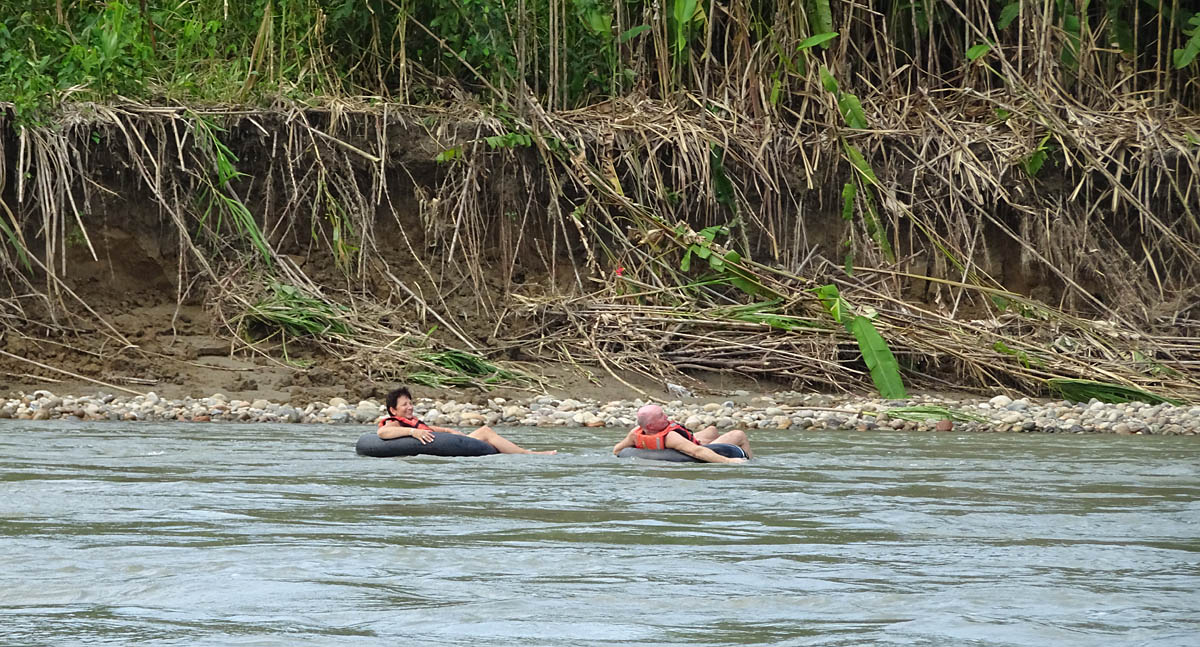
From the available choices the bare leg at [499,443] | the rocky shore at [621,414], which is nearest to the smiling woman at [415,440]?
the bare leg at [499,443]

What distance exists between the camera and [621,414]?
1395cm

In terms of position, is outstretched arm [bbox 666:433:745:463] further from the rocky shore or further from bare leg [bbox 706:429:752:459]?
the rocky shore

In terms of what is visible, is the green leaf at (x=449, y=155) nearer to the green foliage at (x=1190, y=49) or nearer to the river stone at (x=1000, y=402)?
the river stone at (x=1000, y=402)

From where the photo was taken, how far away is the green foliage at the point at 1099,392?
14734 millimetres

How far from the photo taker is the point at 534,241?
17.6 metres

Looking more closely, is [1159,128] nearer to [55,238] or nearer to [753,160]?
[753,160]

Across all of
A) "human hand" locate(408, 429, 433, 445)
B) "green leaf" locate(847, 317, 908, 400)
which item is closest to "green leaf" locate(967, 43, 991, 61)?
"green leaf" locate(847, 317, 908, 400)

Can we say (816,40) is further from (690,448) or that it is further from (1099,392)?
(690,448)

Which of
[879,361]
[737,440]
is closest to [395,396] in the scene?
[737,440]

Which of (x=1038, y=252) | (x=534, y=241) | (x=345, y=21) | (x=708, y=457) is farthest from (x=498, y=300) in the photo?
(x=708, y=457)

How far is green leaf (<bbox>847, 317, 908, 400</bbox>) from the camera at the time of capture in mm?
15008

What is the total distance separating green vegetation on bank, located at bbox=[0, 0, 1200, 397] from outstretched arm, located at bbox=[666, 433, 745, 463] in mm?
5181

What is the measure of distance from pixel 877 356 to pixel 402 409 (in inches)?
222

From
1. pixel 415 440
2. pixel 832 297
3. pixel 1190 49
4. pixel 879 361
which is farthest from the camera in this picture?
pixel 1190 49
